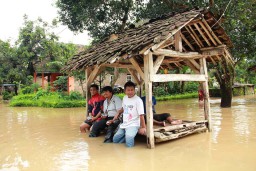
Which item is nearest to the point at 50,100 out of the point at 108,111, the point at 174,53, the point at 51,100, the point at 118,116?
→ the point at 51,100

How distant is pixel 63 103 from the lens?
1855cm

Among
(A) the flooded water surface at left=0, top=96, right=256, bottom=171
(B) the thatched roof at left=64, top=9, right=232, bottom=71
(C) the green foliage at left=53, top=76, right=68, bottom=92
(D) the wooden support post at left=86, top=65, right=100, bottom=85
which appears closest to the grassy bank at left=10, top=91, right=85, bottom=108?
(C) the green foliage at left=53, top=76, right=68, bottom=92

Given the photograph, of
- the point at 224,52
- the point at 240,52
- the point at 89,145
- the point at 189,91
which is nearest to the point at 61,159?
the point at 89,145

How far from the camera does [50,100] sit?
19609 mm

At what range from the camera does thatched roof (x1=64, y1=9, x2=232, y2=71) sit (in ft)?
20.6

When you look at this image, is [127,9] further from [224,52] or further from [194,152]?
[194,152]

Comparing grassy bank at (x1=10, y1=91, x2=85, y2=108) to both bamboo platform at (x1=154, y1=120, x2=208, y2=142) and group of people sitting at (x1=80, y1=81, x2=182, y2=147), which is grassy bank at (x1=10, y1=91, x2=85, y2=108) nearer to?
group of people sitting at (x1=80, y1=81, x2=182, y2=147)

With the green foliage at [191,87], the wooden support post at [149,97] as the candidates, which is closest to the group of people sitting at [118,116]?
the wooden support post at [149,97]

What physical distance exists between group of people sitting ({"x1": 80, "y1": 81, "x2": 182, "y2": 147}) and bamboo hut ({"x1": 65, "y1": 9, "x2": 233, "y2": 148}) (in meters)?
0.36

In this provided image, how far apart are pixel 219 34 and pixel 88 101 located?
15.7ft

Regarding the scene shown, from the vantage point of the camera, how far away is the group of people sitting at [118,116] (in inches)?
263

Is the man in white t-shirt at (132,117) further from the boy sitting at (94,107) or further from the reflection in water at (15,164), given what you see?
the reflection in water at (15,164)

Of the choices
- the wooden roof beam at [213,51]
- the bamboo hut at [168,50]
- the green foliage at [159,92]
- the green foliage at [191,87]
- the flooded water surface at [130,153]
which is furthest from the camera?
the green foliage at [191,87]

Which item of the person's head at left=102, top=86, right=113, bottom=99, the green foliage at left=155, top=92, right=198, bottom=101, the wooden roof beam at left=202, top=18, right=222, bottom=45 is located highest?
the wooden roof beam at left=202, top=18, right=222, bottom=45
